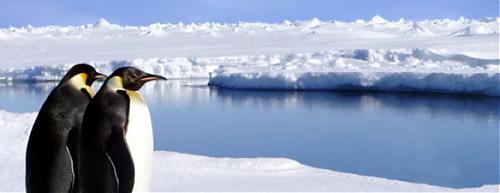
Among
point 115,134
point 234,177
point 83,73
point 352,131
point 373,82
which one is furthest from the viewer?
point 373,82

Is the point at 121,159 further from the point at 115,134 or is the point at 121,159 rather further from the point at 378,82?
the point at 378,82

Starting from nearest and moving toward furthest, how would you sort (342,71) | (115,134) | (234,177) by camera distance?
1. (115,134)
2. (234,177)
3. (342,71)

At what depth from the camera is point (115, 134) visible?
7.67ft

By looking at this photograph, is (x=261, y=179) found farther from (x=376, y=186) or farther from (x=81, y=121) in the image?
(x=81, y=121)

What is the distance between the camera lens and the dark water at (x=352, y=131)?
755 cm

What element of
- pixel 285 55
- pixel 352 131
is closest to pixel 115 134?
pixel 352 131

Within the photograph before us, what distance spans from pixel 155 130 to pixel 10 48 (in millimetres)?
38360

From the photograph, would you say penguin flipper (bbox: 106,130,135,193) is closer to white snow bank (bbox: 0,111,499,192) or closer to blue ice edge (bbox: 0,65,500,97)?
white snow bank (bbox: 0,111,499,192)

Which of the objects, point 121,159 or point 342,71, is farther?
point 342,71

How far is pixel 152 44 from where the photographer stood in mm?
45844

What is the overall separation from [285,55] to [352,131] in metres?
19.7

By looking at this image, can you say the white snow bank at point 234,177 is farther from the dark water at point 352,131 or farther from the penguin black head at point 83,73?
the dark water at point 352,131

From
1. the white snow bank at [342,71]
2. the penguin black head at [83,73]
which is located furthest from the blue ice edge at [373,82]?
the penguin black head at [83,73]

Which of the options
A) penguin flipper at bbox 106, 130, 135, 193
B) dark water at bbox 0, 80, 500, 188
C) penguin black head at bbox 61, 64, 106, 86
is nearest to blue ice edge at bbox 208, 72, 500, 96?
dark water at bbox 0, 80, 500, 188
